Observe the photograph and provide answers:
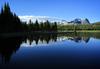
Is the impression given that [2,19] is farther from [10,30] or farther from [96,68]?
[96,68]

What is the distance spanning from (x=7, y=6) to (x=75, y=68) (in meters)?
83.8

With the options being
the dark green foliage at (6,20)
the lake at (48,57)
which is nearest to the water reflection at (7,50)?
the lake at (48,57)

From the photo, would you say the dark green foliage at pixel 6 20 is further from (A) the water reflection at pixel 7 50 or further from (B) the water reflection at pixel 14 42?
(A) the water reflection at pixel 7 50

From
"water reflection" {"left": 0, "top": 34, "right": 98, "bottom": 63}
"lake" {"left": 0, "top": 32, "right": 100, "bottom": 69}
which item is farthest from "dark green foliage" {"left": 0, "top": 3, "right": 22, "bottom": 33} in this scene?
"lake" {"left": 0, "top": 32, "right": 100, "bottom": 69}

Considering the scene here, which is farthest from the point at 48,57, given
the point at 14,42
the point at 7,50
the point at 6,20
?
A: the point at 6,20

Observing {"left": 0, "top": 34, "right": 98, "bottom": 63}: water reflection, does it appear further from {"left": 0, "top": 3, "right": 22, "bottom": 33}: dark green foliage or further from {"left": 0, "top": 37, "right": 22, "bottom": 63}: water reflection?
{"left": 0, "top": 3, "right": 22, "bottom": 33}: dark green foliage

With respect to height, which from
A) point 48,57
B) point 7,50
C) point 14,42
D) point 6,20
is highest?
point 6,20

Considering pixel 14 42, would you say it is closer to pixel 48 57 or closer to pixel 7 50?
pixel 7 50

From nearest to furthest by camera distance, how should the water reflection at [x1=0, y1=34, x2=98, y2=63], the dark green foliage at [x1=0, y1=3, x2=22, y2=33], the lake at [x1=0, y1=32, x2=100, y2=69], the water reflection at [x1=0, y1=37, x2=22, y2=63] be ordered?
the lake at [x1=0, y1=32, x2=100, y2=69]
the water reflection at [x1=0, y1=37, x2=22, y2=63]
the water reflection at [x1=0, y1=34, x2=98, y2=63]
the dark green foliage at [x1=0, y1=3, x2=22, y2=33]

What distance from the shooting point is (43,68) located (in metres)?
20.3

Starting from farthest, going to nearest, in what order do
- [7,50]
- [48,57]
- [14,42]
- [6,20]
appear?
[6,20], [14,42], [7,50], [48,57]

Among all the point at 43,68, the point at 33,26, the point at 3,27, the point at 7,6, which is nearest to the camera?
the point at 43,68

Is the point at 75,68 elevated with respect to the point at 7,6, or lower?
lower

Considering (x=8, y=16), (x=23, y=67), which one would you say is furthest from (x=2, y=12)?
(x=23, y=67)
